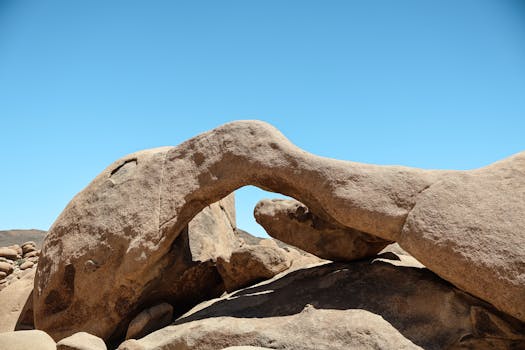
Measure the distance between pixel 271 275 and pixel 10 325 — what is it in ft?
14.1

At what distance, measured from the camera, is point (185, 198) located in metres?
6.75

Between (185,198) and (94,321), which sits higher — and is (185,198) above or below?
above

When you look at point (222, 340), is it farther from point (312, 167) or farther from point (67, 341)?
point (312, 167)

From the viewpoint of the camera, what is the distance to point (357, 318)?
541cm

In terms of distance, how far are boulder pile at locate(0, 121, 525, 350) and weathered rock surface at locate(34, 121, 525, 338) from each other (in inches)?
0.6

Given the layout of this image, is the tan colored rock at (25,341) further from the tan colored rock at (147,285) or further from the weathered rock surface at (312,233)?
the weathered rock surface at (312,233)

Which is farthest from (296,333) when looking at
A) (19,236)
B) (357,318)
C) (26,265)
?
(19,236)

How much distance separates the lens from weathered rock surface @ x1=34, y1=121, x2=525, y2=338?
17.1ft

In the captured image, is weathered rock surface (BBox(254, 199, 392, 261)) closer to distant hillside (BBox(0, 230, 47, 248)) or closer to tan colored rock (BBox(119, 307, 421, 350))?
tan colored rock (BBox(119, 307, 421, 350))

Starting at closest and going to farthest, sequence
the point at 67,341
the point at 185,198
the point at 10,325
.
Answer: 1. the point at 67,341
2. the point at 185,198
3. the point at 10,325

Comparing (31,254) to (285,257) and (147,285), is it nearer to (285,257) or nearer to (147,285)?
(147,285)

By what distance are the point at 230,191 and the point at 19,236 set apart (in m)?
36.3

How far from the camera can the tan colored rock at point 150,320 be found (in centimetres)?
679

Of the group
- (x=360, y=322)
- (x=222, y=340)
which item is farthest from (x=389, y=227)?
(x=222, y=340)
